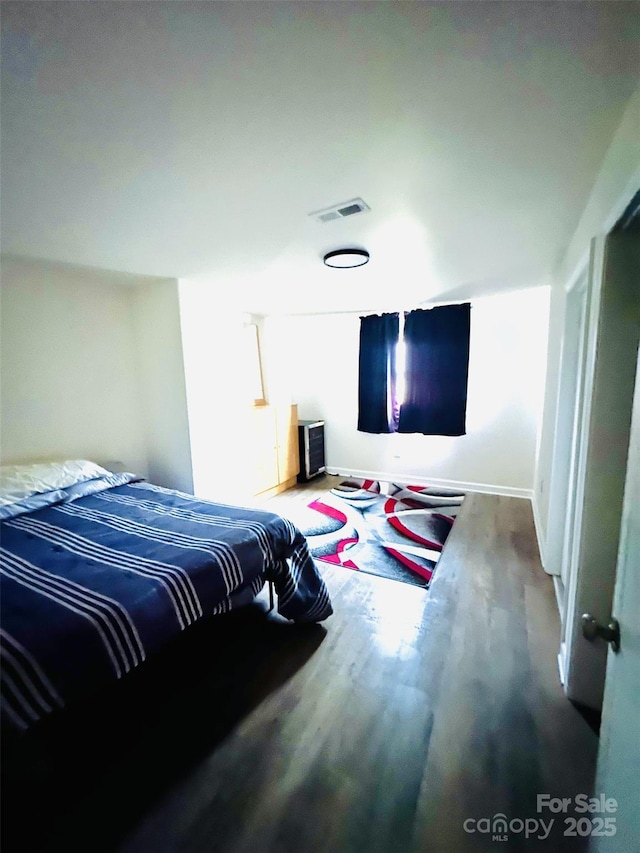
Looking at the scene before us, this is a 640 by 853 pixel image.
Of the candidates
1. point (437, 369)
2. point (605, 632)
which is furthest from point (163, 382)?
point (605, 632)

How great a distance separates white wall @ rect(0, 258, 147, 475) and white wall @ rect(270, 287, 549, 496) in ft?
6.46

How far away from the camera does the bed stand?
1.10 metres

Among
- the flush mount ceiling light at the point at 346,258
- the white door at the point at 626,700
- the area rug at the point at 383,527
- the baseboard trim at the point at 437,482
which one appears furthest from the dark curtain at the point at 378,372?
the white door at the point at 626,700

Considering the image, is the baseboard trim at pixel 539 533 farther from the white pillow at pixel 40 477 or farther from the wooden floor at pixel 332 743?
the white pillow at pixel 40 477

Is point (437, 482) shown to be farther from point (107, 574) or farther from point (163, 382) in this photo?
point (107, 574)

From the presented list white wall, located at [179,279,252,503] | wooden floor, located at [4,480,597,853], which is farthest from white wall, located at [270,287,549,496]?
wooden floor, located at [4,480,597,853]

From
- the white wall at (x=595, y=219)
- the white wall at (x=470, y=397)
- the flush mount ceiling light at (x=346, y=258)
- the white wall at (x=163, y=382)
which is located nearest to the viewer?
the white wall at (x=595, y=219)

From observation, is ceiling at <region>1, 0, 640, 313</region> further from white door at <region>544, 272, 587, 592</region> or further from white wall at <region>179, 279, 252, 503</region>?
white wall at <region>179, 279, 252, 503</region>

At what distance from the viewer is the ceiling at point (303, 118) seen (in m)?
0.85

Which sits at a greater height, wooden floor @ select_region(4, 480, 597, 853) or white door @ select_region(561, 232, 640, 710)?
white door @ select_region(561, 232, 640, 710)

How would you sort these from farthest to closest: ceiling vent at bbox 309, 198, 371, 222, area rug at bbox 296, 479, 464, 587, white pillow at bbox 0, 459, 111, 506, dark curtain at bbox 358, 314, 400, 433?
dark curtain at bbox 358, 314, 400, 433 → area rug at bbox 296, 479, 464, 587 → white pillow at bbox 0, 459, 111, 506 → ceiling vent at bbox 309, 198, 371, 222

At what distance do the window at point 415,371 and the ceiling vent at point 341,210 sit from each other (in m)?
2.59

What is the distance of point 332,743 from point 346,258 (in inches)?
103

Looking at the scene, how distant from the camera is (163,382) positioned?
3.21m
